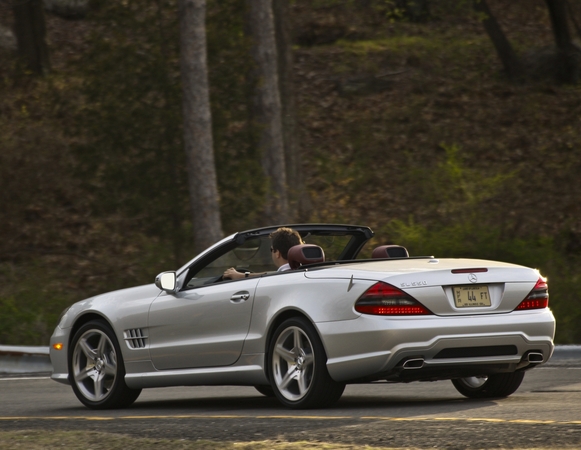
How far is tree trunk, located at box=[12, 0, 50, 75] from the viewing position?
99.5 feet

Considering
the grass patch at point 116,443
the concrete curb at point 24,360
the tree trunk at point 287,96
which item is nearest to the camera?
the grass patch at point 116,443

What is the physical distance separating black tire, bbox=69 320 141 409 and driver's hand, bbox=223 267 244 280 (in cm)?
124

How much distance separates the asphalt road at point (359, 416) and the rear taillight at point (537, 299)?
725 millimetres

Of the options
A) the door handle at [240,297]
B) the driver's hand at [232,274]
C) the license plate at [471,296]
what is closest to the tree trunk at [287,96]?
the driver's hand at [232,274]

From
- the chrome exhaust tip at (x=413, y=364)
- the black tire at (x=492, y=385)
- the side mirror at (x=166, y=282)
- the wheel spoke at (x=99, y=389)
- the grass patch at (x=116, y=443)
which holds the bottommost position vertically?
the black tire at (x=492, y=385)

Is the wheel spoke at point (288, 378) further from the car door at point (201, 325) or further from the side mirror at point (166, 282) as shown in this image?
the side mirror at point (166, 282)

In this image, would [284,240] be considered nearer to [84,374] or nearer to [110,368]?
[110,368]

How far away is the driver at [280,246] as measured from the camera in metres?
9.23

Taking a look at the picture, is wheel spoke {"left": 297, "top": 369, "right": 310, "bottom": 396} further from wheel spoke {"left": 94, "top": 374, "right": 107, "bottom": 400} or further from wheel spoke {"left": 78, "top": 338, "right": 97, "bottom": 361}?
wheel spoke {"left": 78, "top": 338, "right": 97, "bottom": 361}

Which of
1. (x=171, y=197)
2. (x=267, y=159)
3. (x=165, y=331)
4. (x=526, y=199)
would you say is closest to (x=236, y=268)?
(x=165, y=331)

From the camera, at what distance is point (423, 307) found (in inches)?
Answer: 319

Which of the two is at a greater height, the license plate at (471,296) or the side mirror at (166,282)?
the side mirror at (166,282)

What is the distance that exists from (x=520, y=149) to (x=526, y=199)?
5.22 meters

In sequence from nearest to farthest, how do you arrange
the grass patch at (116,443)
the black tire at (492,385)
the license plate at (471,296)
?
the grass patch at (116,443)
the license plate at (471,296)
the black tire at (492,385)
